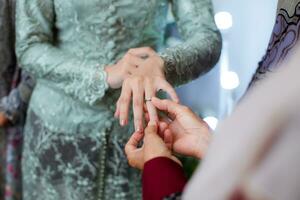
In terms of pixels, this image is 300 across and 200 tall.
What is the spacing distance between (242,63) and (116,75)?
50 centimetres

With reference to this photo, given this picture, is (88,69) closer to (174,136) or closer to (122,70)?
(122,70)

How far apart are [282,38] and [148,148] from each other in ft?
0.76

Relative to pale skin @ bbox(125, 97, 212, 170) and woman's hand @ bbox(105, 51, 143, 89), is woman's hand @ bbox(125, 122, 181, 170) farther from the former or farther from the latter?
woman's hand @ bbox(105, 51, 143, 89)

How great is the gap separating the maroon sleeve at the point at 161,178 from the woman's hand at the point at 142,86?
0.15 meters

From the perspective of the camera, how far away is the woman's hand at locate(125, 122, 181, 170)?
592 millimetres

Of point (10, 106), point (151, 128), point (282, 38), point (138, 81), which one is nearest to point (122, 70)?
point (138, 81)

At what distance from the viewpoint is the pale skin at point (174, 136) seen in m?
0.64

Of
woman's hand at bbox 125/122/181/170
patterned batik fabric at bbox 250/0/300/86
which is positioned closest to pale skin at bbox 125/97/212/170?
woman's hand at bbox 125/122/181/170

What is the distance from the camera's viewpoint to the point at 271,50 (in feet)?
2.21

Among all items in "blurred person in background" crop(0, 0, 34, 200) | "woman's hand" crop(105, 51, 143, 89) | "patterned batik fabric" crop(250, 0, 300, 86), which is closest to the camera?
"patterned batik fabric" crop(250, 0, 300, 86)

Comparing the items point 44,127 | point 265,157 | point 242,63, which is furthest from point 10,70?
point 265,157

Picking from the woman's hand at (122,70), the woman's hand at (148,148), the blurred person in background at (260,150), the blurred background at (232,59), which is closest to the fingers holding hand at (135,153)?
the woman's hand at (148,148)

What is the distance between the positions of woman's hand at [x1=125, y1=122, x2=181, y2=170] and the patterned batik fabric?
17cm

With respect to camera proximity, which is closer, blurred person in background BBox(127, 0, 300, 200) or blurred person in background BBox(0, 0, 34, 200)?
blurred person in background BBox(127, 0, 300, 200)
